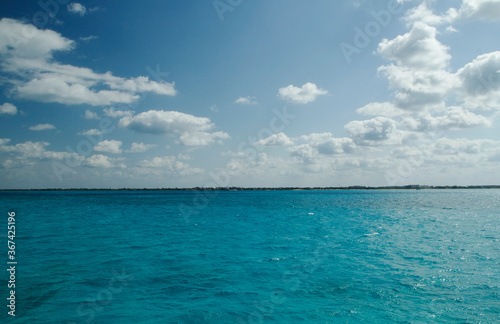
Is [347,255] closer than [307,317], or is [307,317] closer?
[307,317]

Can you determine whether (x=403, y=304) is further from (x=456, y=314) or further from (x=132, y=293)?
(x=132, y=293)

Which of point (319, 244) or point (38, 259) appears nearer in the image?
point (38, 259)

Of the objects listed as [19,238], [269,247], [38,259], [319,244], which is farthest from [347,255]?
[19,238]

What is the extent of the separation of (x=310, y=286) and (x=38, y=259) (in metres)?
23.2

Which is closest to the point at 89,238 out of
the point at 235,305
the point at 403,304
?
the point at 235,305

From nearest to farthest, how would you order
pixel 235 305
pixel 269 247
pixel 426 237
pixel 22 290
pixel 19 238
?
pixel 235 305
pixel 22 290
pixel 269 247
pixel 19 238
pixel 426 237

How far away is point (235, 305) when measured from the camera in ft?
49.7

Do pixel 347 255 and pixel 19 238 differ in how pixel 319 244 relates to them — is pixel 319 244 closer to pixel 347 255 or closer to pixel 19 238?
pixel 347 255

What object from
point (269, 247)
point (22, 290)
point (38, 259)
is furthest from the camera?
point (269, 247)

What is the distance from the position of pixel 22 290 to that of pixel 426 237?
141 feet

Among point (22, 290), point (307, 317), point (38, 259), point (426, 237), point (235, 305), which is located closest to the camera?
point (307, 317)

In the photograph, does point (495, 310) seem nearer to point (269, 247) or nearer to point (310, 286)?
point (310, 286)

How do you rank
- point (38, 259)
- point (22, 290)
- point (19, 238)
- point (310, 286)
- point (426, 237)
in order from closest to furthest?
point (22, 290) < point (310, 286) < point (38, 259) < point (19, 238) < point (426, 237)

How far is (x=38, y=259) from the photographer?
23.9 metres
